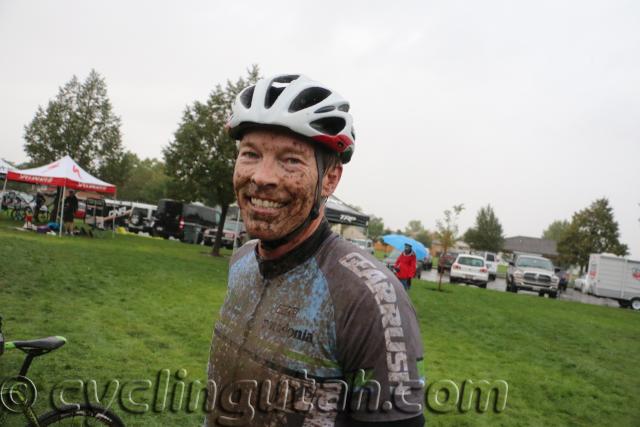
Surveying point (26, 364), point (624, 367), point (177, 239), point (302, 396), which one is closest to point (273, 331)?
point (302, 396)

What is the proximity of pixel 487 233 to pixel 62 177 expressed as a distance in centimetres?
6616

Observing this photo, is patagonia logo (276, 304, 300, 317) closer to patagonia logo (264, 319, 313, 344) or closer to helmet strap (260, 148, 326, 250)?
patagonia logo (264, 319, 313, 344)

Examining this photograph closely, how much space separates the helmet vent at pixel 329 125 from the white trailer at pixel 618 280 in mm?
31880

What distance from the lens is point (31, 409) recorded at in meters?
3.41

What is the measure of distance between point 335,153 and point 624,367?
10332 mm

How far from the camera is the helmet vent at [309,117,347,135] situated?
1714 mm

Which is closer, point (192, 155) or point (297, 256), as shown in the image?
point (297, 256)

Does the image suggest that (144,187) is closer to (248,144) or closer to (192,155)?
(192,155)

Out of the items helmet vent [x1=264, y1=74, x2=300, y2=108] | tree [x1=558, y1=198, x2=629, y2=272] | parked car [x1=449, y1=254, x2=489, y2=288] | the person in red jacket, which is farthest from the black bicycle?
tree [x1=558, y1=198, x2=629, y2=272]

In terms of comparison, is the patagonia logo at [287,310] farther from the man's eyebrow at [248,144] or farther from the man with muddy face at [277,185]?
the man's eyebrow at [248,144]

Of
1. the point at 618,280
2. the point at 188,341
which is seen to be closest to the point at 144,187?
the point at 618,280

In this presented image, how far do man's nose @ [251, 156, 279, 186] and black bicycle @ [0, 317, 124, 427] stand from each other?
275 centimetres

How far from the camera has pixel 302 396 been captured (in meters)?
1.47

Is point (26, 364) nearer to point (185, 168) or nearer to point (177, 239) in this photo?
point (185, 168)
